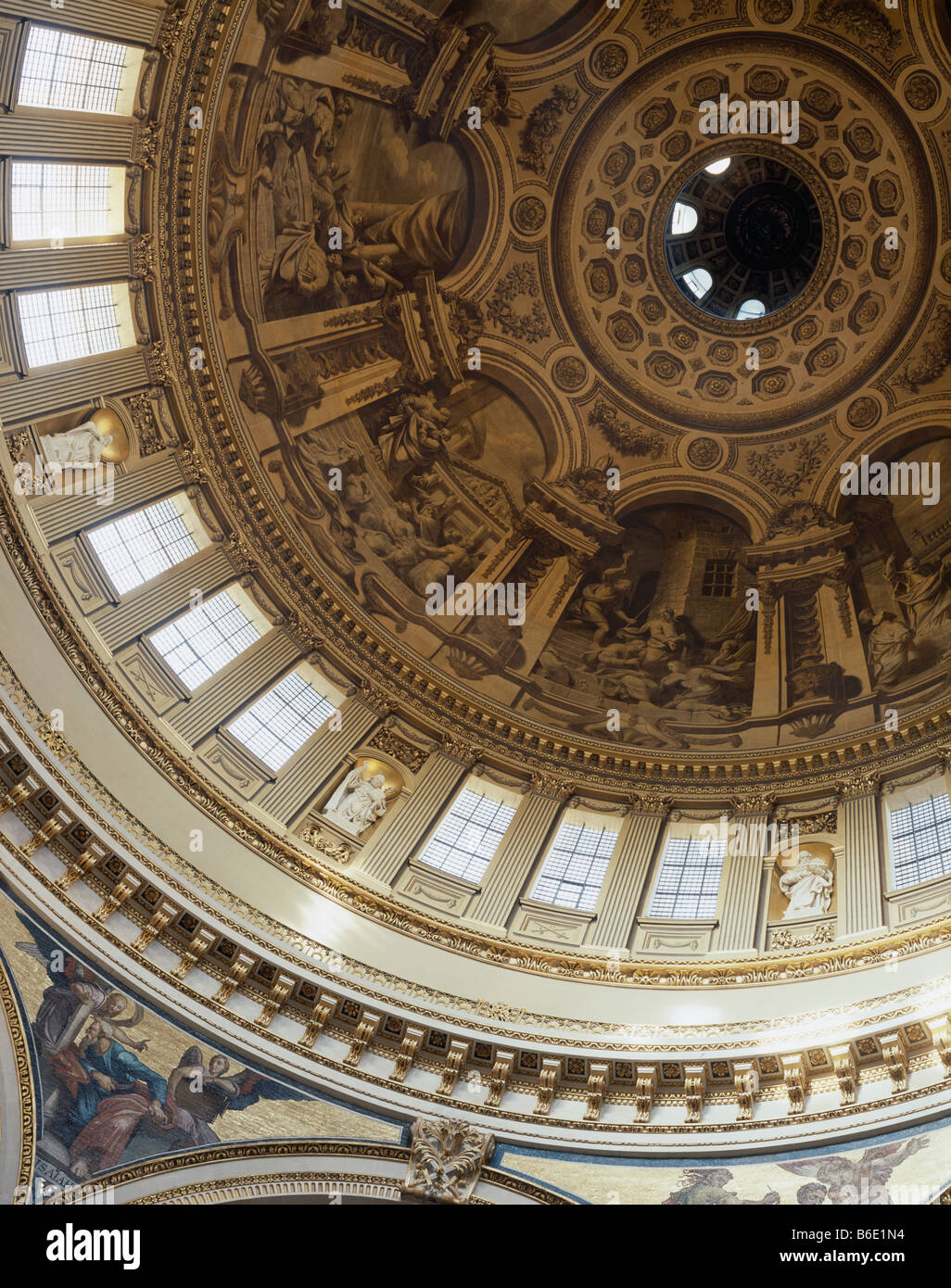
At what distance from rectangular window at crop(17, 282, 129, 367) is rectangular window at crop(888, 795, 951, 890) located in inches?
739

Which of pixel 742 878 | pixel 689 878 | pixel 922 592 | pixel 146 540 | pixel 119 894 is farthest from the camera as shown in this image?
pixel 922 592

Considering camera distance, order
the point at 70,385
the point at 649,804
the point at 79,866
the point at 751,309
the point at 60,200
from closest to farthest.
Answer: the point at 79,866 < the point at 60,200 < the point at 70,385 < the point at 649,804 < the point at 751,309

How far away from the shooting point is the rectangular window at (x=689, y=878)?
2452 centimetres

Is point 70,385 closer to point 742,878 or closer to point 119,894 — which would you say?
point 119,894

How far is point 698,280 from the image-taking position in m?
36.9

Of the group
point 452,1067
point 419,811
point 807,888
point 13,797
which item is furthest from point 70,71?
point 807,888

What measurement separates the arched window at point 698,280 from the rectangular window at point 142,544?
17865mm

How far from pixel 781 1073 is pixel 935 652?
12558mm

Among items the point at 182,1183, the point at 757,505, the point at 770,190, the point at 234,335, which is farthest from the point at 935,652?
the point at 182,1183

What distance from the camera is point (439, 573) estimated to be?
106ft

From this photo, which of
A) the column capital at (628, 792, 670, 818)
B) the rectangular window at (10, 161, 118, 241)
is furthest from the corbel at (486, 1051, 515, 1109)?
the rectangular window at (10, 161, 118, 241)

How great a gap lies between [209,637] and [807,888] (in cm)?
1327

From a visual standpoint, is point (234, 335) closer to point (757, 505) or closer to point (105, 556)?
point (105, 556)
